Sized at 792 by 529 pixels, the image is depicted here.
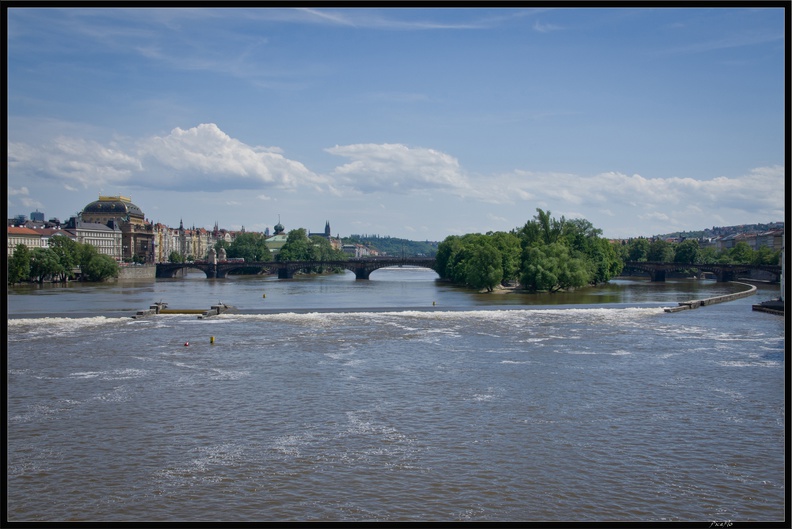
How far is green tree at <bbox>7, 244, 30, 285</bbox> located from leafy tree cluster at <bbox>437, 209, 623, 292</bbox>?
52.1 m

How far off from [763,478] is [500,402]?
881 cm

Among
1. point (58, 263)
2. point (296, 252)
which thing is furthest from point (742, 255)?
point (58, 263)

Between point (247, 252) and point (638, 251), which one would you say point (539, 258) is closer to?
point (638, 251)

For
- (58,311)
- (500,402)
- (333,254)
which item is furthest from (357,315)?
(333,254)

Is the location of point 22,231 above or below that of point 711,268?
above

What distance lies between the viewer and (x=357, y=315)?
54.3 metres

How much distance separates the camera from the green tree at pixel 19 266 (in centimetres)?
9512

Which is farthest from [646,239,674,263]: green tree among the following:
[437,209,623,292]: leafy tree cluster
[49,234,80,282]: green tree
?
[49,234,80,282]: green tree

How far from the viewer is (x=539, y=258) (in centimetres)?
7931

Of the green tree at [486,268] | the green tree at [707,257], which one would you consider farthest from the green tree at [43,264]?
the green tree at [707,257]

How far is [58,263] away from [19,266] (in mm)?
8460

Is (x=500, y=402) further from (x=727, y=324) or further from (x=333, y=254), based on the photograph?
(x=333, y=254)

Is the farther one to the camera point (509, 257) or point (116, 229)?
point (116, 229)

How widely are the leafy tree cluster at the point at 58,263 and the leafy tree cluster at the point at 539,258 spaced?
157 feet
